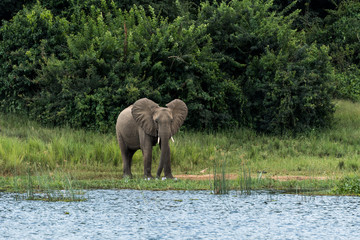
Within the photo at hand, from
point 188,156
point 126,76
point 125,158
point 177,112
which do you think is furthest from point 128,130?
point 126,76

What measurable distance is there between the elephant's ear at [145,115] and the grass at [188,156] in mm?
1156

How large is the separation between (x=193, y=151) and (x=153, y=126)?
4.15 meters

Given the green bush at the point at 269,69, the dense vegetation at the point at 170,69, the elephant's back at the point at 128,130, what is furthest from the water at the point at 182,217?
the green bush at the point at 269,69

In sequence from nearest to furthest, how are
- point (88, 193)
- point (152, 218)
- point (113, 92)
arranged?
point (152, 218) → point (88, 193) → point (113, 92)

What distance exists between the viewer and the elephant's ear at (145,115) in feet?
47.1

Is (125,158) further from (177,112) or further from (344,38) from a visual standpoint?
(344,38)

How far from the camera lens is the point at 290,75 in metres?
22.0

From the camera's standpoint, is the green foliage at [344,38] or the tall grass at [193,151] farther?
the green foliage at [344,38]

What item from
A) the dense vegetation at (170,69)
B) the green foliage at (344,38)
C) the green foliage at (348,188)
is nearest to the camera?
the green foliage at (348,188)

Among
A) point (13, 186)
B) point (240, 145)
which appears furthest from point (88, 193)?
point (240, 145)

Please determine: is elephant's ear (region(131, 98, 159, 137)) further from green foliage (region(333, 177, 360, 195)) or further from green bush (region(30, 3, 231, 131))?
green bush (region(30, 3, 231, 131))

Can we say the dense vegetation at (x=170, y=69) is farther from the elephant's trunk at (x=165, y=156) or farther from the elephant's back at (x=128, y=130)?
the elephant's trunk at (x=165, y=156)

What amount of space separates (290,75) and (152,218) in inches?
520

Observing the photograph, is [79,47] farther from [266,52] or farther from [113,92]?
[266,52]
